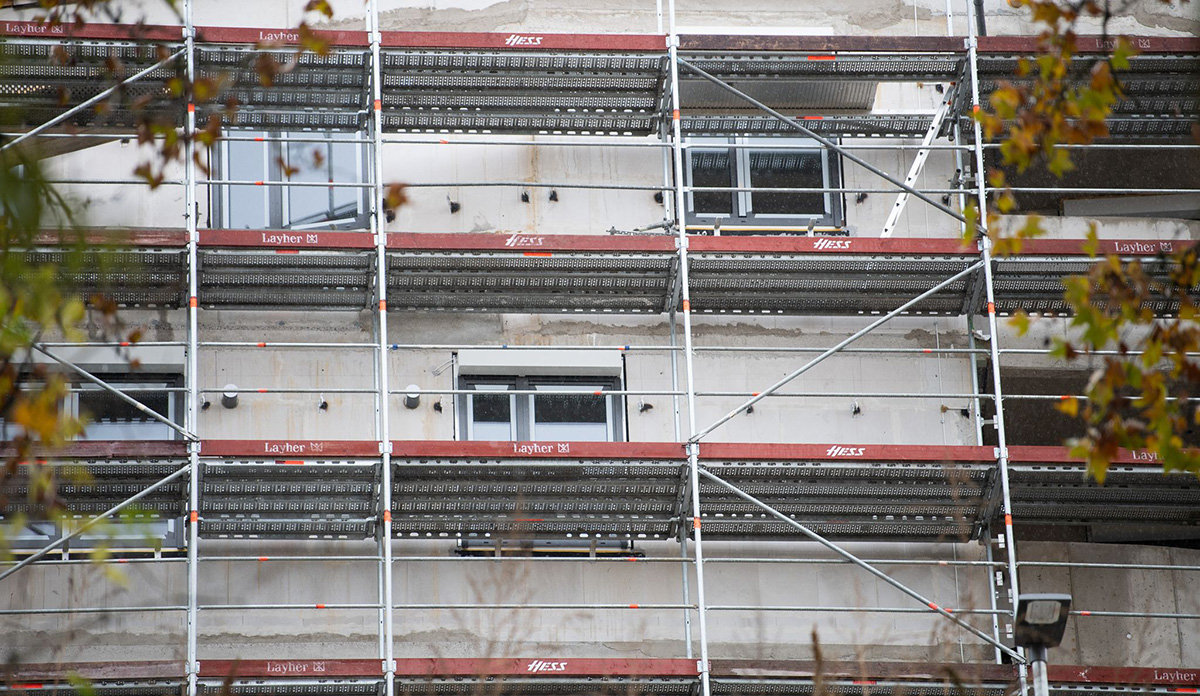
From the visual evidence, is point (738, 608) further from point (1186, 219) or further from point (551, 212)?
point (1186, 219)

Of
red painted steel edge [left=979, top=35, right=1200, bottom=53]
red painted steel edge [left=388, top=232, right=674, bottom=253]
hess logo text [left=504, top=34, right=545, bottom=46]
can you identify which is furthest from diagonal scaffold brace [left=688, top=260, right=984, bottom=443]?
hess logo text [left=504, top=34, right=545, bottom=46]

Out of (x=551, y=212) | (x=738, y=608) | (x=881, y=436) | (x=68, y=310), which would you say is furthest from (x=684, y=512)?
(x=68, y=310)

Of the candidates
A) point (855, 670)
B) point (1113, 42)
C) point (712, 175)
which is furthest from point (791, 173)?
point (855, 670)

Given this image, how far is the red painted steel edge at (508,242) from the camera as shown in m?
14.7

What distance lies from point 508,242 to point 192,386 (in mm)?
2914

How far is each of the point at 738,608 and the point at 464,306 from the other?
12.2 ft

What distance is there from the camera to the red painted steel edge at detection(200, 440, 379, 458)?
1390 cm

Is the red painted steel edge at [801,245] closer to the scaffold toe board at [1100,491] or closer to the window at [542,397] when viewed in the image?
the window at [542,397]

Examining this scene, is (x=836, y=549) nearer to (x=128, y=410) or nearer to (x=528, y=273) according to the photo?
(x=528, y=273)

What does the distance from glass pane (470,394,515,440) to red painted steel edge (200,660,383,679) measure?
2732 millimetres

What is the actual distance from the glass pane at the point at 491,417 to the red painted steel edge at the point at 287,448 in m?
1.64

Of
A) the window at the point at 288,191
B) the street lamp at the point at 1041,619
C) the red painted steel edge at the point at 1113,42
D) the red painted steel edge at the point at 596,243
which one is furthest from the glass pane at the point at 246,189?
the street lamp at the point at 1041,619

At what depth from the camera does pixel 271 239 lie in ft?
47.8

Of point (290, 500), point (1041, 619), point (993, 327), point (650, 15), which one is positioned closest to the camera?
point (1041, 619)
